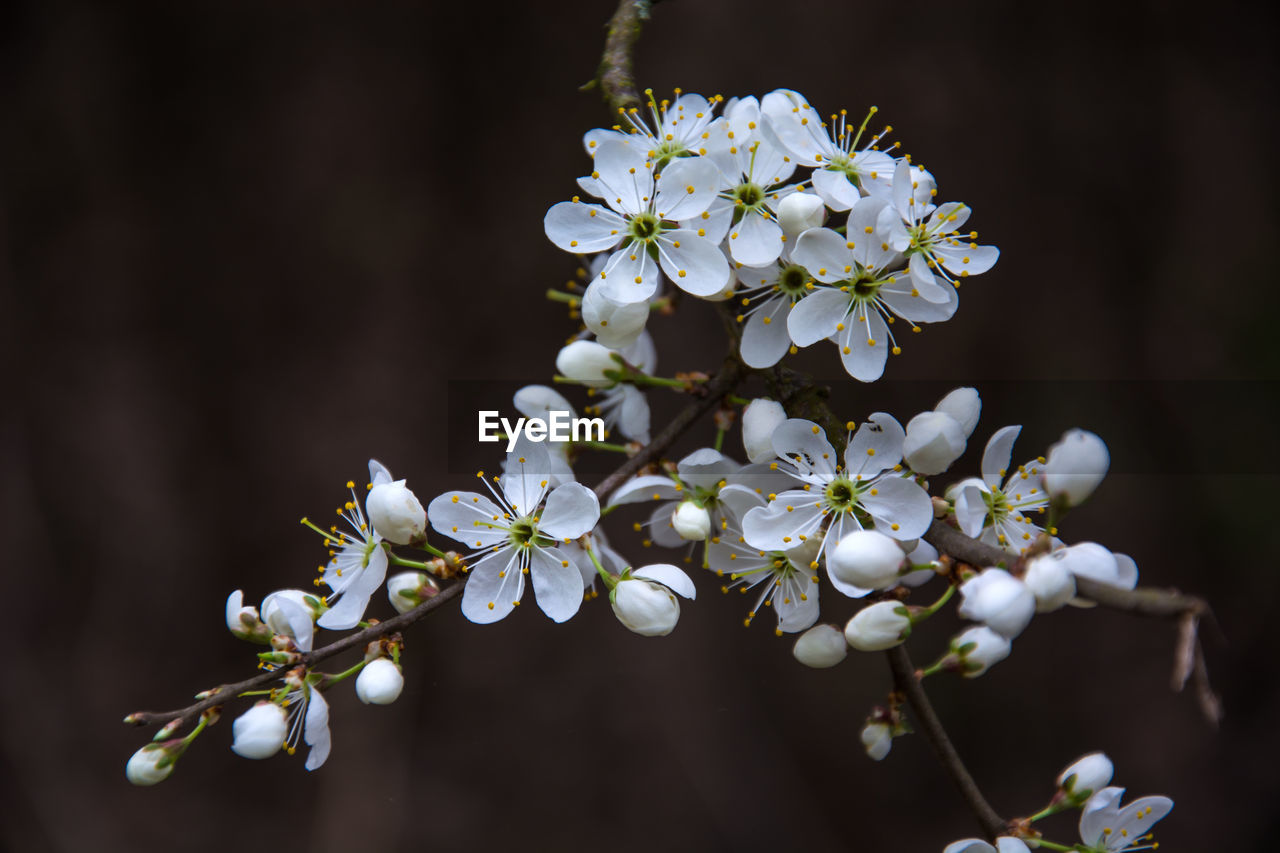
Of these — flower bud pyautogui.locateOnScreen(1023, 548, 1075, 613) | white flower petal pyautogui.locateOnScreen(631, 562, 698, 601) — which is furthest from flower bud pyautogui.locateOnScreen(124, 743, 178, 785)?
flower bud pyautogui.locateOnScreen(1023, 548, 1075, 613)

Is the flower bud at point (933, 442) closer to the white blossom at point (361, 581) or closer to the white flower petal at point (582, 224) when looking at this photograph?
the white flower petal at point (582, 224)

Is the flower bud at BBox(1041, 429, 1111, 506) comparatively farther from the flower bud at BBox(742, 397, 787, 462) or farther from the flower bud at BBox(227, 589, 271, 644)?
the flower bud at BBox(227, 589, 271, 644)

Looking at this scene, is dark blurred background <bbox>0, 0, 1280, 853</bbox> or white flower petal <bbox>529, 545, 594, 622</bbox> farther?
dark blurred background <bbox>0, 0, 1280, 853</bbox>

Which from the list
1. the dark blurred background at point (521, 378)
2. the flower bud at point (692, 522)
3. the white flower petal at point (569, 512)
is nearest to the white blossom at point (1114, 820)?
the flower bud at point (692, 522)

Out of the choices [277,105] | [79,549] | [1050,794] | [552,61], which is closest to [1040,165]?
[552,61]

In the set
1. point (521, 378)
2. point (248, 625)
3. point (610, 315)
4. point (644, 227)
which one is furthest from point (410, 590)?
point (521, 378)

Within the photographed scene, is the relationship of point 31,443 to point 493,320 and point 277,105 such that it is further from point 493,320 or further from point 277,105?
point 493,320
